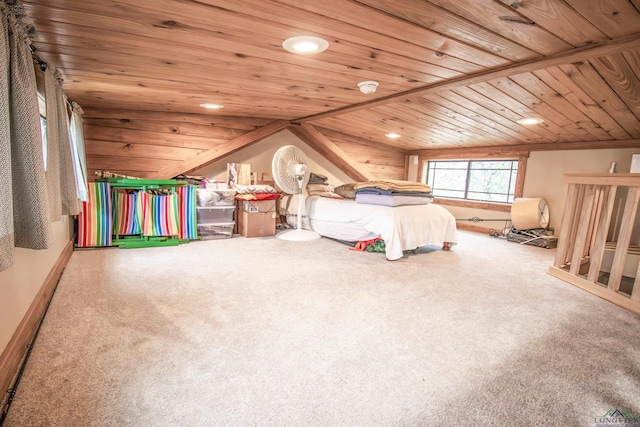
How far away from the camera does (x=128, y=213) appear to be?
3.38m

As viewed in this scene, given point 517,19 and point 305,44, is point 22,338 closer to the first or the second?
point 305,44

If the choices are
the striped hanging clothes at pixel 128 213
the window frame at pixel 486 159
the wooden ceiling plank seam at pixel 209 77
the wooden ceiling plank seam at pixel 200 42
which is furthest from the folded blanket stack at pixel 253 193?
the window frame at pixel 486 159

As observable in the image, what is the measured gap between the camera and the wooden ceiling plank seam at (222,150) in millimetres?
3846

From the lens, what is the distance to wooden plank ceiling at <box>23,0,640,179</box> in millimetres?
1339

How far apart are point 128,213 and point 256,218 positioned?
4.69 ft

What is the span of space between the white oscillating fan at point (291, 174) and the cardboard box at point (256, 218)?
20 centimetres

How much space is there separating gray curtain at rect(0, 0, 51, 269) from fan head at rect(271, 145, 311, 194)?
108 inches

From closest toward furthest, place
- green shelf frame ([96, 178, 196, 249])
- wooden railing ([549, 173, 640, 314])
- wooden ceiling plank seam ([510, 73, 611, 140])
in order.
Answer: wooden ceiling plank seam ([510, 73, 611, 140]) < wooden railing ([549, 173, 640, 314]) < green shelf frame ([96, 178, 196, 249])

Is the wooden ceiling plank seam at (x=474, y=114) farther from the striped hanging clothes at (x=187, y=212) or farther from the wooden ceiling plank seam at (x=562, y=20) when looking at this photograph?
the striped hanging clothes at (x=187, y=212)

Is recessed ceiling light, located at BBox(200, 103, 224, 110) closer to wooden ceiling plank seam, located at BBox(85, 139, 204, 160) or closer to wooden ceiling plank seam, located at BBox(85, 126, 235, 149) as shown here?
wooden ceiling plank seam, located at BBox(85, 126, 235, 149)

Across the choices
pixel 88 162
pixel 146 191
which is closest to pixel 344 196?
pixel 146 191

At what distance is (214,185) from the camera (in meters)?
3.96

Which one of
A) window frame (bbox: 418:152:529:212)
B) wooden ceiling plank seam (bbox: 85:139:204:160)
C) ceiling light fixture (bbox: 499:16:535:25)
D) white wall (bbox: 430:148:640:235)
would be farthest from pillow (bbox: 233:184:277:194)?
white wall (bbox: 430:148:640:235)

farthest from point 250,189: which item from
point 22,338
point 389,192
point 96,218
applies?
point 22,338
